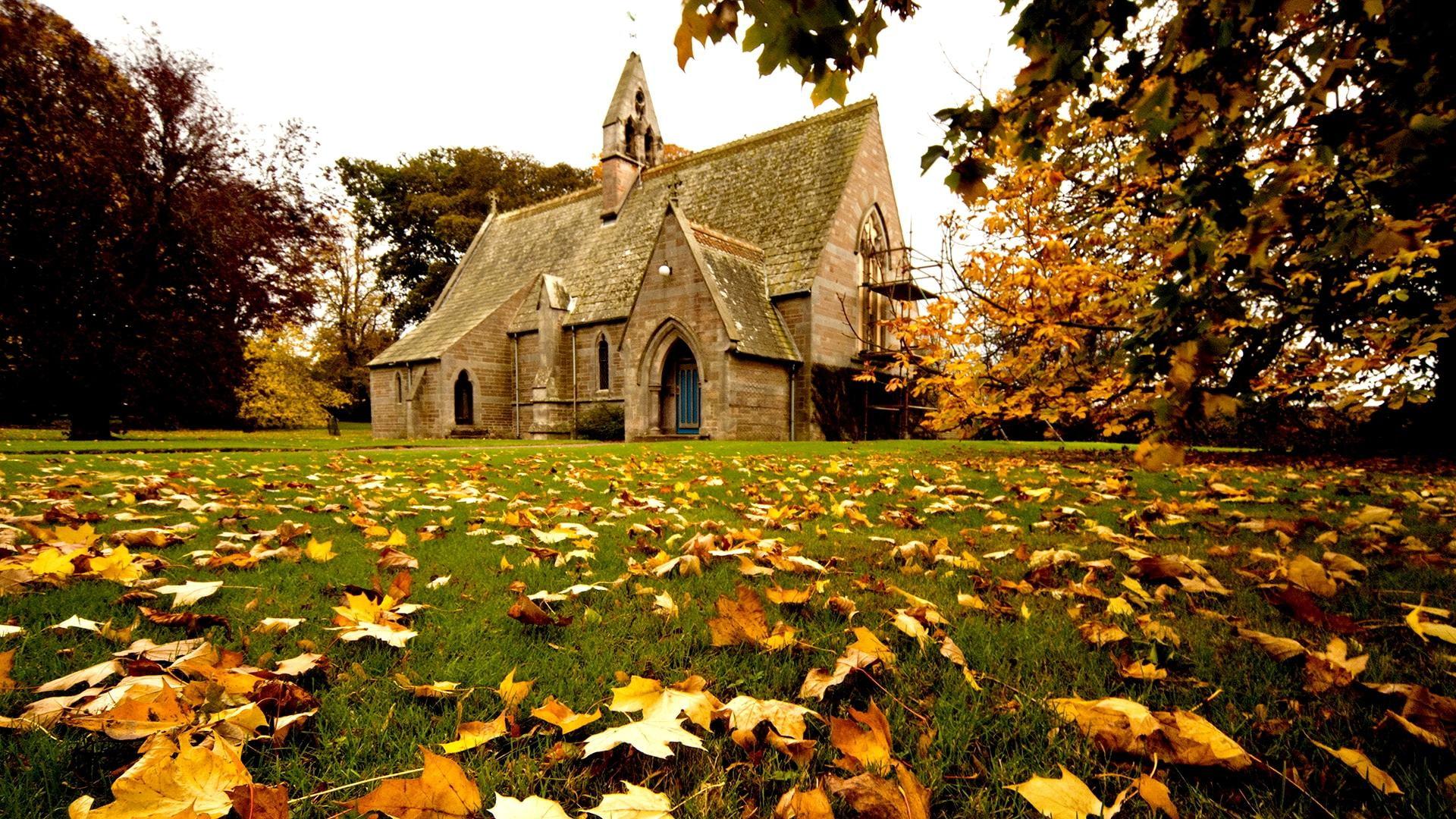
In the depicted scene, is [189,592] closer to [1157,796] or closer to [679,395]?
[1157,796]

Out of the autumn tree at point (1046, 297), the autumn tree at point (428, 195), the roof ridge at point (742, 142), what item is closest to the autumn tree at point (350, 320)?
the autumn tree at point (428, 195)

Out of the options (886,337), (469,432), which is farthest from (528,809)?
(469,432)

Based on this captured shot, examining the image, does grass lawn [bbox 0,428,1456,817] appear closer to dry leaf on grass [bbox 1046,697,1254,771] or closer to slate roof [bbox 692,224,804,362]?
dry leaf on grass [bbox 1046,697,1254,771]

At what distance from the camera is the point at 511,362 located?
888 inches

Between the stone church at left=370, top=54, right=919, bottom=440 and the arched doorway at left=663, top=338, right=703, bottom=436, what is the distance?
0.04 m

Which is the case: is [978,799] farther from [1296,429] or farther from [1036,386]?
[1296,429]

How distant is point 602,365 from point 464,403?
6226 millimetres

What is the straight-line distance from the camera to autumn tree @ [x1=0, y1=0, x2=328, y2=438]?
1225 centimetres

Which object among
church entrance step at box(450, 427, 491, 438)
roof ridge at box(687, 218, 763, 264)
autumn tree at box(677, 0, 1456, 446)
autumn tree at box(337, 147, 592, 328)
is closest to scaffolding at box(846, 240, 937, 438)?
roof ridge at box(687, 218, 763, 264)

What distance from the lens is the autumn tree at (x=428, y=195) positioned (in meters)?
37.2

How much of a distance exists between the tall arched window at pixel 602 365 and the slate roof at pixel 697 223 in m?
0.83

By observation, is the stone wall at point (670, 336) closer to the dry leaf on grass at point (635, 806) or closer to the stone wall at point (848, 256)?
the stone wall at point (848, 256)

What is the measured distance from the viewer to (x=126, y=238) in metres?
13.4

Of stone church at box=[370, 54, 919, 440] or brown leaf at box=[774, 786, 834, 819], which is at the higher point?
stone church at box=[370, 54, 919, 440]
